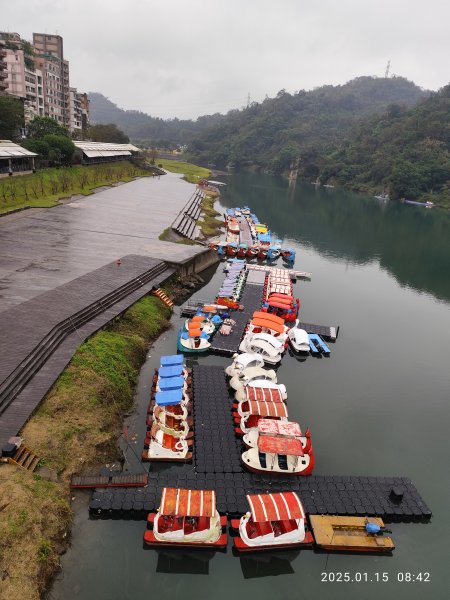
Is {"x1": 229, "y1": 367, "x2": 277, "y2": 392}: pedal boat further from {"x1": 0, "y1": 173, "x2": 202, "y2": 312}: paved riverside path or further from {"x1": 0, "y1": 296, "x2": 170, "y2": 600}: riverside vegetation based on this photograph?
{"x1": 0, "y1": 173, "x2": 202, "y2": 312}: paved riverside path

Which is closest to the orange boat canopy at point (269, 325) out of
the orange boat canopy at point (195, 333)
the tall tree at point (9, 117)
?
the orange boat canopy at point (195, 333)

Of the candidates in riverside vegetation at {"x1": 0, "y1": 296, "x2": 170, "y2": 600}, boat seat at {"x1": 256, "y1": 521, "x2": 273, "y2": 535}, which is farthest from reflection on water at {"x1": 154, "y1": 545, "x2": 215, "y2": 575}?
riverside vegetation at {"x1": 0, "y1": 296, "x2": 170, "y2": 600}

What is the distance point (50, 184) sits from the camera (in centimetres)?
6956

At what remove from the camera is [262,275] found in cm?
4903

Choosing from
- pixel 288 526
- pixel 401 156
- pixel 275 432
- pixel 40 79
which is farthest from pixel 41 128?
pixel 401 156

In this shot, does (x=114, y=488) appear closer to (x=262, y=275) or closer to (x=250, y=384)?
(x=250, y=384)

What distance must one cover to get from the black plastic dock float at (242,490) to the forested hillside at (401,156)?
135 metres

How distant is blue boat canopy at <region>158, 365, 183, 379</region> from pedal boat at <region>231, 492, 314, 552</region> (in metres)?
9.89

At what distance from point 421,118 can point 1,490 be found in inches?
7392

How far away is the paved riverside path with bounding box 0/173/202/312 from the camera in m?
32.7

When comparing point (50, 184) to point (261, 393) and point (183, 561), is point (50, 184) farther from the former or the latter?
point (183, 561)

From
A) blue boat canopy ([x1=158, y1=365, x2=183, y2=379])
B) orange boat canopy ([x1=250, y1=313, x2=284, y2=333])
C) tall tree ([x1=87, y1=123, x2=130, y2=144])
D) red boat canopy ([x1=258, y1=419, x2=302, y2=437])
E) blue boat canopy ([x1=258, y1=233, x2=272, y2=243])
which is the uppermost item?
tall tree ([x1=87, y1=123, x2=130, y2=144])

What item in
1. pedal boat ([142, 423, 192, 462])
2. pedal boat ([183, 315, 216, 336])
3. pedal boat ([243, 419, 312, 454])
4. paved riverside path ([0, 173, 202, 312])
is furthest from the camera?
paved riverside path ([0, 173, 202, 312])

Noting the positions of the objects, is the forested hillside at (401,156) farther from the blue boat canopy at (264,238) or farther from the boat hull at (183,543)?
the boat hull at (183,543)
